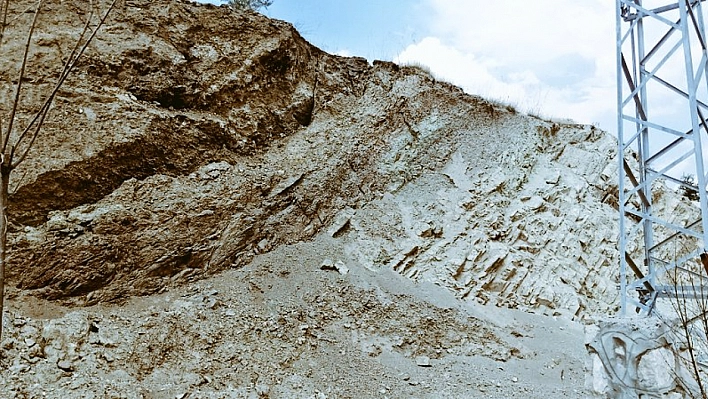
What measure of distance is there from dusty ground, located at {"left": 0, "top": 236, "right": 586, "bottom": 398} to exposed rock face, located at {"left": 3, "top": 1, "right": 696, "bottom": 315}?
0.45 metres

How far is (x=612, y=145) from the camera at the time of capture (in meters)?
11.7

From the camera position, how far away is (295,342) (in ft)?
22.6

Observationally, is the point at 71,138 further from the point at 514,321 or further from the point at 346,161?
the point at 514,321

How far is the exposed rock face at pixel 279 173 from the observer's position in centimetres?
715

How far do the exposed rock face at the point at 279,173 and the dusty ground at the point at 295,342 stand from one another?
45 centimetres

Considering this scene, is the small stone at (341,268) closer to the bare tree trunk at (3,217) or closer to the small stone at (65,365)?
the small stone at (65,365)

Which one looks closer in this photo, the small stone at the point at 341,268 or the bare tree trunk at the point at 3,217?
the bare tree trunk at the point at 3,217

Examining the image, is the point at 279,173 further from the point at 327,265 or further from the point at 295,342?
the point at 295,342

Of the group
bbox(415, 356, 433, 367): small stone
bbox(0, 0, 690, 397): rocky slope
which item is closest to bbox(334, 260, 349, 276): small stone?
bbox(0, 0, 690, 397): rocky slope

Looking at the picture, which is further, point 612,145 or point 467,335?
point 612,145

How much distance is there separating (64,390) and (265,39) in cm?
736

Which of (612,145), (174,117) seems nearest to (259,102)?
(174,117)

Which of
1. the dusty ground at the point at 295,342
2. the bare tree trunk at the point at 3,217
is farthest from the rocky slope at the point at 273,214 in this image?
the bare tree trunk at the point at 3,217

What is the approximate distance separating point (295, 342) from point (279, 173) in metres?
3.46
